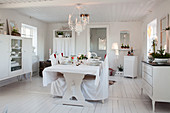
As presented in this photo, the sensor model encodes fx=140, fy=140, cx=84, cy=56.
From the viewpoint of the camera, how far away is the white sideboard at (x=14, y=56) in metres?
3.80


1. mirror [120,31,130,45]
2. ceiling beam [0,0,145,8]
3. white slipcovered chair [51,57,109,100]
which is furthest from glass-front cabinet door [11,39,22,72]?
mirror [120,31,130,45]

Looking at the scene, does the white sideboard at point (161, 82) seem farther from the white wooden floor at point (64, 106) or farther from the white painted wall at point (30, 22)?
the white painted wall at point (30, 22)

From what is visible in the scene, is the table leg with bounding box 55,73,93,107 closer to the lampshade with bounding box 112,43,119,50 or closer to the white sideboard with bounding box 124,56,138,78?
the white sideboard with bounding box 124,56,138,78

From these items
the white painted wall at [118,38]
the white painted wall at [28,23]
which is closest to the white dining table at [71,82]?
the white painted wall at [28,23]

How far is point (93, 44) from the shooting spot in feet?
26.0

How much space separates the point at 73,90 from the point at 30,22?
4.07 meters

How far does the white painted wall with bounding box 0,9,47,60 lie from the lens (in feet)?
14.9

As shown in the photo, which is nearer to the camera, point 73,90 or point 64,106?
point 64,106

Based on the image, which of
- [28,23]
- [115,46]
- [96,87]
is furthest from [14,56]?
[115,46]

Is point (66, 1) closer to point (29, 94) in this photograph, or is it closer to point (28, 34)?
point (29, 94)

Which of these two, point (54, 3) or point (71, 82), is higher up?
point (54, 3)

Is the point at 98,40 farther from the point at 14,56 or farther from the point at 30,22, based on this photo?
the point at 14,56

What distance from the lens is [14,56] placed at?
429 cm

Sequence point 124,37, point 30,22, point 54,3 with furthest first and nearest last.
Answer: point 124,37, point 30,22, point 54,3
